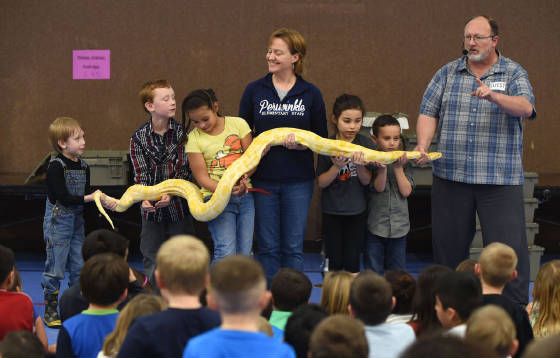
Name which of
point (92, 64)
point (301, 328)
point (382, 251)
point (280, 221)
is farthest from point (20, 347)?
point (92, 64)

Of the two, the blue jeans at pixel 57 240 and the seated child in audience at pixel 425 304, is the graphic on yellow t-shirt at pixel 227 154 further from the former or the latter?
the seated child in audience at pixel 425 304

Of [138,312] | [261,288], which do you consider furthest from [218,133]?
[261,288]

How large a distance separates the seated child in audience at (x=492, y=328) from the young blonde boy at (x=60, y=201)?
379 cm

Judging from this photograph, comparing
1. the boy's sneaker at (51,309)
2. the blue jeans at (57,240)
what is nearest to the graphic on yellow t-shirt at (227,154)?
the blue jeans at (57,240)

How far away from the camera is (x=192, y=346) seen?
295cm

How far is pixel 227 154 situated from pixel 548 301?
102 inches

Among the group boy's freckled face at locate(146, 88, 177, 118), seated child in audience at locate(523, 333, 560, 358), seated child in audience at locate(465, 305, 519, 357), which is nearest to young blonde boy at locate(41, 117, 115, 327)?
boy's freckled face at locate(146, 88, 177, 118)

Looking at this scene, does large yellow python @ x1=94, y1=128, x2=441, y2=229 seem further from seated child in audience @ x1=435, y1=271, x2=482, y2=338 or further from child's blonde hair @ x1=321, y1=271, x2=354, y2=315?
seated child in audience @ x1=435, y1=271, x2=482, y2=338

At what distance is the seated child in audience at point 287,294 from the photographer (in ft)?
14.2

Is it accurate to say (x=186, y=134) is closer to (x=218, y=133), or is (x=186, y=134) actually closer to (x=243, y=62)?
(x=218, y=133)

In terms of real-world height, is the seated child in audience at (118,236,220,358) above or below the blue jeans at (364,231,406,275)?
above

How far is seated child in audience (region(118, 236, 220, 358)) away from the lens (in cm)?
332

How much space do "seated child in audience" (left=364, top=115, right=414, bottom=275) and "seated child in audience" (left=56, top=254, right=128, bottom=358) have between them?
301 cm

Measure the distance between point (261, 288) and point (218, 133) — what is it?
10.6 feet
